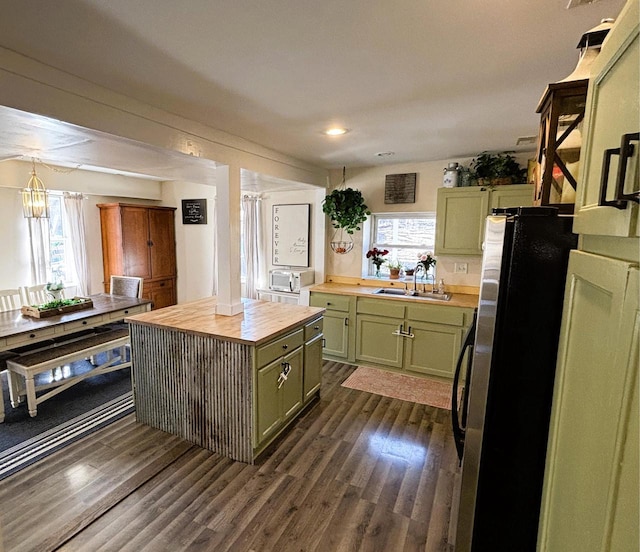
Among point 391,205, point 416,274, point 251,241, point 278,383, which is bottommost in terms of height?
point 278,383

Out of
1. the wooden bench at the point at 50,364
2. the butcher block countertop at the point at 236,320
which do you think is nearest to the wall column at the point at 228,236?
the butcher block countertop at the point at 236,320

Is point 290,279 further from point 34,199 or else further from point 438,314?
point 34,199

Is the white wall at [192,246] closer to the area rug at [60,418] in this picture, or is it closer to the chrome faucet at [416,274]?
the area rug at [60,418]

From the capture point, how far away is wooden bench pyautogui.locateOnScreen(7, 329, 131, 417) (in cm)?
279

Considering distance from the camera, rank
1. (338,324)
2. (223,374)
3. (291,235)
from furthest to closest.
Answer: (291,235) < (338,324) < (223,374)

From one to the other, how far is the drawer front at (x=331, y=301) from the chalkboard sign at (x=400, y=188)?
1.33m

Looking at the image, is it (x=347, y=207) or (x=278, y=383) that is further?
(x=347, y=207)

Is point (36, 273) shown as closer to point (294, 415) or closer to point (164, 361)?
point (164, 361)

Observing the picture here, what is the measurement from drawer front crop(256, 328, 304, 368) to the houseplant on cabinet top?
93.9 inches

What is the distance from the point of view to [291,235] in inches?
188

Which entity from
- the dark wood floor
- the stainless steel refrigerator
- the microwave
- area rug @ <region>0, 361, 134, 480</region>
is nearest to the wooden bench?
area rug @ <region>0, 361, 134, 480</region>

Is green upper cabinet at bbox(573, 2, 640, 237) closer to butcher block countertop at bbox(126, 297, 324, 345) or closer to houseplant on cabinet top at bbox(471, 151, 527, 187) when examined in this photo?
butcher block countertop at bbox(126, 297, 324, 345)

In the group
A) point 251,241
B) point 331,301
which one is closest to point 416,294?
point 331,301

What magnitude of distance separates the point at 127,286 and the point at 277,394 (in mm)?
3047
